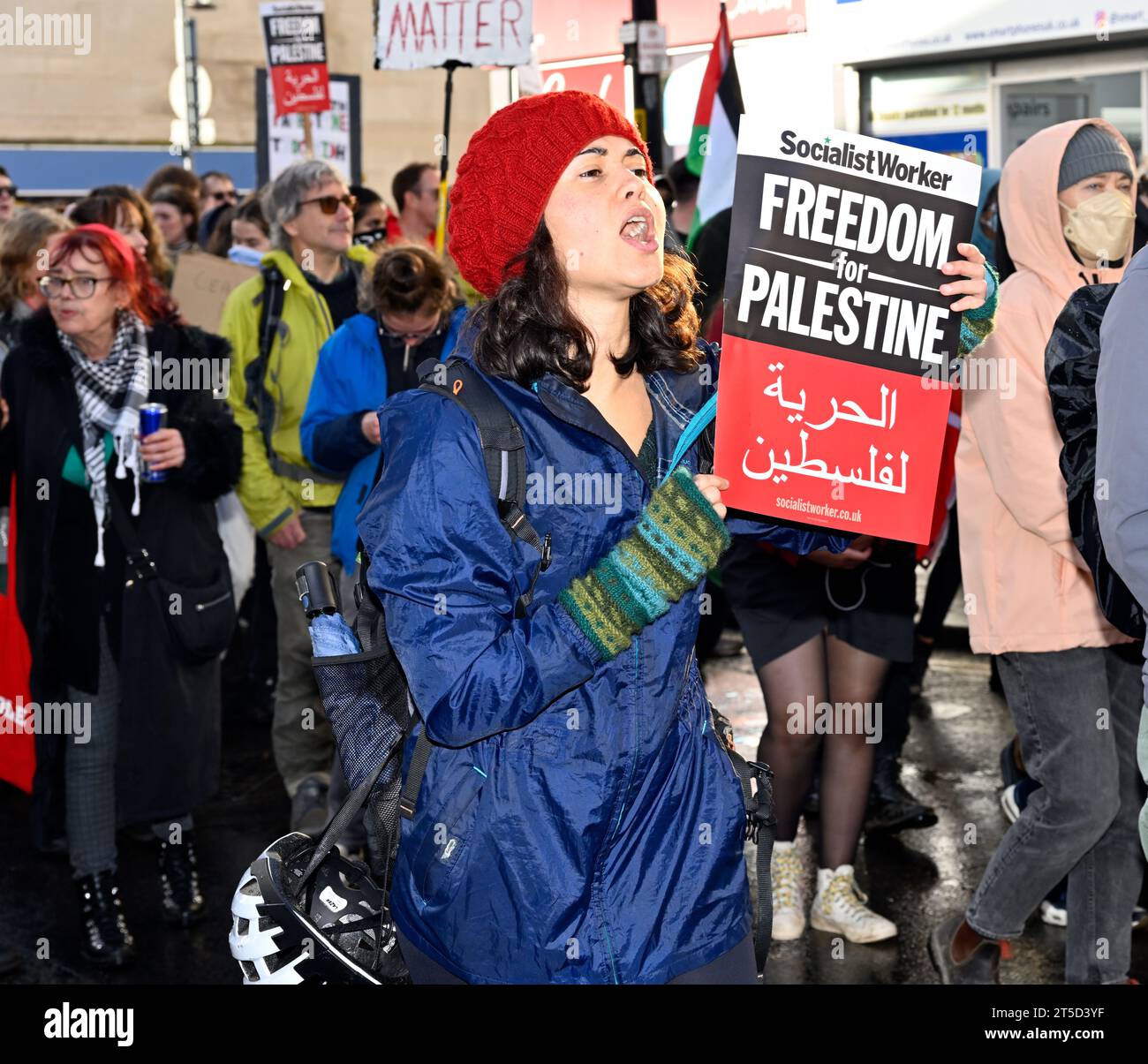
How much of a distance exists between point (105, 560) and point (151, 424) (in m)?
0.46

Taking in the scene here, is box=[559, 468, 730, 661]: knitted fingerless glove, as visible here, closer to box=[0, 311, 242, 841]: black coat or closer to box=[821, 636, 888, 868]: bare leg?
box=[821, 636, 888, 868]: bare leg

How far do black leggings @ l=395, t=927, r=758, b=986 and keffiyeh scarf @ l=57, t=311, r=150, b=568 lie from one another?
2.70m

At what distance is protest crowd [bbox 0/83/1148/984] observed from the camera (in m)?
2.52

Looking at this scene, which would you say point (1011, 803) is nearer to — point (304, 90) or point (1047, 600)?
point (1047, 600)

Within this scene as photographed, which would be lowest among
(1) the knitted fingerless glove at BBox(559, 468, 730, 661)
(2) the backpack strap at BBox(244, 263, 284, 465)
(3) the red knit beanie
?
(2) the backpack strap at BBox(244, 263, 284, 465)

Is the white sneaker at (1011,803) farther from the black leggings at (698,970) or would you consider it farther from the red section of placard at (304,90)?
Answer: the red section of placard at (304,90)

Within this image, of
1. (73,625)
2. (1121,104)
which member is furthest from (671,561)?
(1121,104)

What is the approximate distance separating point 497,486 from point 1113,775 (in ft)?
7.67

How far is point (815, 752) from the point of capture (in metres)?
5.04

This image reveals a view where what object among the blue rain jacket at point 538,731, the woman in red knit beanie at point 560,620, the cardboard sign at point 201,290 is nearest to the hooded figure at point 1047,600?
the woman in red knit beanie at point 560,620

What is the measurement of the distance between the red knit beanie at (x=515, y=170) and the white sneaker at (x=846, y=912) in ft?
9.57

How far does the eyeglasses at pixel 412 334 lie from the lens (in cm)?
575

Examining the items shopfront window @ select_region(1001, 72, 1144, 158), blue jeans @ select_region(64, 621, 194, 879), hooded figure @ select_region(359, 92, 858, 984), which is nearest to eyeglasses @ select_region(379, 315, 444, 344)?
blue jeans @ select_region(64, 621, 194, 879)
